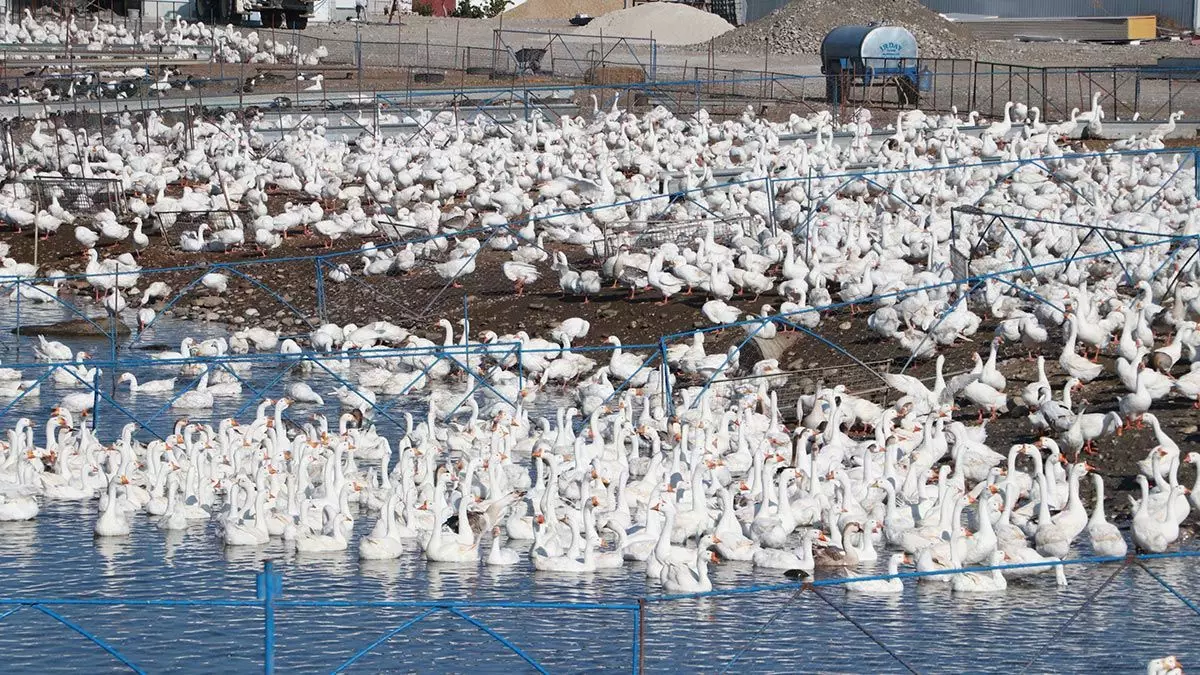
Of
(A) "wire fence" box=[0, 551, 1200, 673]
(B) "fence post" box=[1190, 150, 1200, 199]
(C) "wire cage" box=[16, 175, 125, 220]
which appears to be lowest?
(A) "wire fence" box=[0, 551, 1200, 673]

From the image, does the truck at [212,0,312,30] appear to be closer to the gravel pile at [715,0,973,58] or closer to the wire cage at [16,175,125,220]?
the gravel pile at [715,0,973,58]

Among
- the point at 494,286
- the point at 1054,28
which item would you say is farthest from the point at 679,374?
the point at 1054,28

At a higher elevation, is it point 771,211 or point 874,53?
point 874,53

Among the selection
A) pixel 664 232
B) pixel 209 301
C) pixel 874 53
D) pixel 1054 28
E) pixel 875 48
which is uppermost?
pixel 1054 28

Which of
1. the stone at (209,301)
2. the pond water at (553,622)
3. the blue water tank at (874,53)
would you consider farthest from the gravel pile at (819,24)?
the pond water at (553,622)

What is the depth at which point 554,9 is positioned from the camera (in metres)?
84.3

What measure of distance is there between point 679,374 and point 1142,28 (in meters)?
48.7

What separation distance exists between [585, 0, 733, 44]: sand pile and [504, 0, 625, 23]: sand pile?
12545 mm

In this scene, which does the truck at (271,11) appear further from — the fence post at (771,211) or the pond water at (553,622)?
the pond water at (553,622)

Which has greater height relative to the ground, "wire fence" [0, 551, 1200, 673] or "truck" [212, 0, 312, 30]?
"truck" [212, 0, 312, 30]

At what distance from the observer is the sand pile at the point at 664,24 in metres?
68.9

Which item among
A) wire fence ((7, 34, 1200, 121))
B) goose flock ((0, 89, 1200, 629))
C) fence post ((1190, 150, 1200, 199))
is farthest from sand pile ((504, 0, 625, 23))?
fence post ((1190, 150, 1200, 199))

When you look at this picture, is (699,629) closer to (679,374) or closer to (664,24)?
(679,374)

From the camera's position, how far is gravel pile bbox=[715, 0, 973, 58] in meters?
58.3
